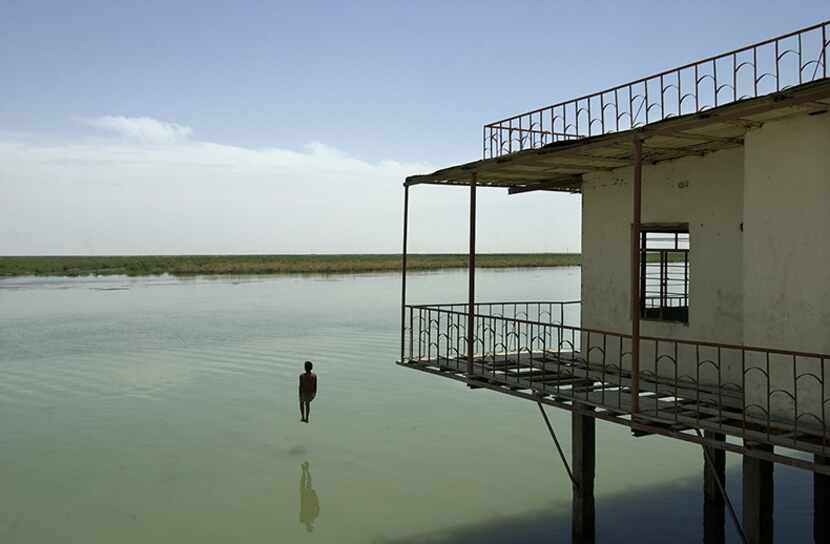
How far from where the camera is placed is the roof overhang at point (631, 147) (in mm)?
6172

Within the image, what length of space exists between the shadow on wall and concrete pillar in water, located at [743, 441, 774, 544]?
2803 mm

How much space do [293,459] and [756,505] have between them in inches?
370

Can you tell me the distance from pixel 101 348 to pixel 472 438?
691 inches

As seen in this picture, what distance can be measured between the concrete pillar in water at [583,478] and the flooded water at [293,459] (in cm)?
58

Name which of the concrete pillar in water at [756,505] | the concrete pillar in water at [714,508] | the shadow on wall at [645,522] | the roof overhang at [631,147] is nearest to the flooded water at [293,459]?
the shadow on wall at [645,522]

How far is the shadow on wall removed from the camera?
35.3 feet

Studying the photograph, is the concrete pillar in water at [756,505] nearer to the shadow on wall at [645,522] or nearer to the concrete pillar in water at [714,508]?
the concrete pillar in water at [714,508]

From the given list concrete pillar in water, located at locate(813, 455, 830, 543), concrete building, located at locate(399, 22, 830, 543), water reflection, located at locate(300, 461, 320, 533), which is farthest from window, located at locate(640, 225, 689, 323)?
water reflection, located at locate(300, 461, 320, 533)

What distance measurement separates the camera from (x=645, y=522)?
37.0 feet

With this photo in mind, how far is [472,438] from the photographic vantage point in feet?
52.7

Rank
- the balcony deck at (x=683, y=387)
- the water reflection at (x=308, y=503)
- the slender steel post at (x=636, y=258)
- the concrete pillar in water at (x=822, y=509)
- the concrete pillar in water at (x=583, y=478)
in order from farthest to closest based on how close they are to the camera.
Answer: the water reflection at (x=308, y=503)
the concrete pillar in water at (x=583, y=478)
the concrete pillar in water at (x=822, y=509)
the slender steel post at (x=636, y=258)
the balcony deck at (x=683, y=387)

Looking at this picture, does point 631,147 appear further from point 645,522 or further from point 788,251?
point 645,522

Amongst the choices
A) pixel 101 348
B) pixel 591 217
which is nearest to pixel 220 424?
pixel 591 217

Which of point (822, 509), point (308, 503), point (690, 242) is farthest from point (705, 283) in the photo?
point (308, 503)
